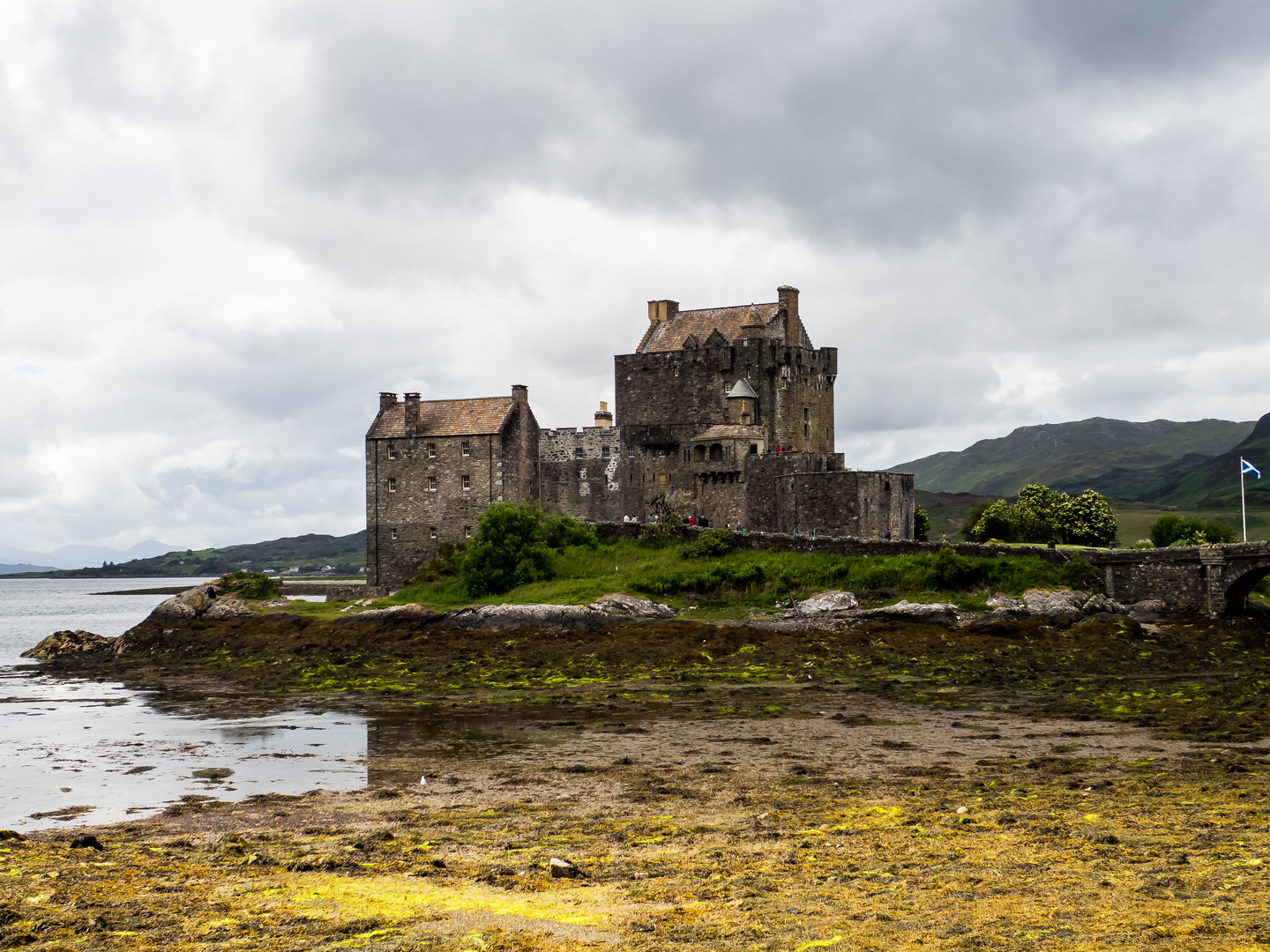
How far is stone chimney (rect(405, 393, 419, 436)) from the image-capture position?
64875 mm

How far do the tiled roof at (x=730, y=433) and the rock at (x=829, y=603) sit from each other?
47.6 feet

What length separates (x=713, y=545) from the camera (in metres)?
53.0

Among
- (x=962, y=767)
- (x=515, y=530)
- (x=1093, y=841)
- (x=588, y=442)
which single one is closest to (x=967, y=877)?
(x=1093, y=841)

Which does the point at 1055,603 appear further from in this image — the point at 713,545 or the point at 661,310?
the point at 661,310

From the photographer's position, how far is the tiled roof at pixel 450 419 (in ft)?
210

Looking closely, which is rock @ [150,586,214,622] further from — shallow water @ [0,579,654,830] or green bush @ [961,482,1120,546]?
green bush @ [961,482,1120,546]

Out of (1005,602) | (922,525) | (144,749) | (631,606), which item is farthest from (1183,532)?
(144,749)

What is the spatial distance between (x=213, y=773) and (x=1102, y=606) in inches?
1403

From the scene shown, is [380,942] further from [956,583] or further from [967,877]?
[956,583]

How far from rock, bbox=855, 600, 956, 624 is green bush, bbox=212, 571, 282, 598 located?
115 ft

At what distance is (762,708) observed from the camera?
27.4 m

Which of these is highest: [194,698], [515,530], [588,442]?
[588,442]

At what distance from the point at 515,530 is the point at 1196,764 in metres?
39.4

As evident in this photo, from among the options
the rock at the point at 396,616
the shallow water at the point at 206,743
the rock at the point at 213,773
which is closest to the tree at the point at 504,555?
the rock at the point at 396,616
